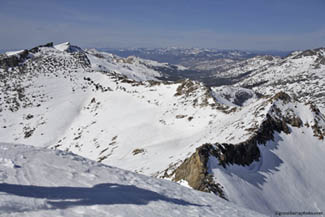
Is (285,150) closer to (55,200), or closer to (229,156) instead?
(229,156)

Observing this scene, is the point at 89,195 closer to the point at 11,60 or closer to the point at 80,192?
the point at 80,192

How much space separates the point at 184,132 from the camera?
41.6 metres

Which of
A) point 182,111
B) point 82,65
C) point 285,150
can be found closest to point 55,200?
point 285,150

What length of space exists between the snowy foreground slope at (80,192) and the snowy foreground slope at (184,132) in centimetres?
635

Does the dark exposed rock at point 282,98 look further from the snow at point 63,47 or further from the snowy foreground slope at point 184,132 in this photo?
the snow at point 63,47

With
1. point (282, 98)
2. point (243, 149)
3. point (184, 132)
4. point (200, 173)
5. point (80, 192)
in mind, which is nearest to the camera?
point (80, 192)

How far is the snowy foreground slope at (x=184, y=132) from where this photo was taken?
2036cm

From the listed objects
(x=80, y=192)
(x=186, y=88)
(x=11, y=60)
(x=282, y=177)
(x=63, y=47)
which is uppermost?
(x=63, y=47)

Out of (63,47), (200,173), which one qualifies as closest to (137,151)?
(200,173)

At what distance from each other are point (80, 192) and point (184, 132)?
3338 centimetres

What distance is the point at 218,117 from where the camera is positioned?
42.5m

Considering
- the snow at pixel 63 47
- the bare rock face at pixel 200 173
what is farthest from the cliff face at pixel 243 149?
the snow at pixel 63 47

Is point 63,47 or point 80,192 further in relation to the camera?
point 63,47

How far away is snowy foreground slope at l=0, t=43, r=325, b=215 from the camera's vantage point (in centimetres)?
2036
